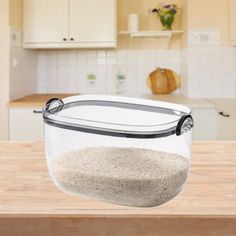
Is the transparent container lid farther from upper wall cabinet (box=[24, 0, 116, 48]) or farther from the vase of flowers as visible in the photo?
the vase of flowers

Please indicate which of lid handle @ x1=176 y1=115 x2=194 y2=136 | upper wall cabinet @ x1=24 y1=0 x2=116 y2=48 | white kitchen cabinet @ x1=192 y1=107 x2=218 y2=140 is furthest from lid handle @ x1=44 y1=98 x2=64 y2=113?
upper wall cabinet @ x1=24 y1=0 x2=116 y2=48

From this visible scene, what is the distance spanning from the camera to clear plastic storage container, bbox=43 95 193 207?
64 centimetres

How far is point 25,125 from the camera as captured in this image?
3195 millimetres

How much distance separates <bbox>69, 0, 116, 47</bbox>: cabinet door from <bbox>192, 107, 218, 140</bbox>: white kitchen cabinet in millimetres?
1054

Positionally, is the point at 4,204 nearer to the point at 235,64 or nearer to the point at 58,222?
the point at 58,222

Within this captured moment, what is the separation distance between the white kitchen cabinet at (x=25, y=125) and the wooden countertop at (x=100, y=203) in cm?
217

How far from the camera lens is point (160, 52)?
3.91 meters

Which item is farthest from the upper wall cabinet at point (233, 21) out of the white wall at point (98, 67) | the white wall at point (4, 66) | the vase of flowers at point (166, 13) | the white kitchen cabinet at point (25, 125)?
the white wall at point (4, 66)

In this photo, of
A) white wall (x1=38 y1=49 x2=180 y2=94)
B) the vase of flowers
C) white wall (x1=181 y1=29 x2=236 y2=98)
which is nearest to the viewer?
white wall (x1=181 y1=29 x2=236 y2=98)

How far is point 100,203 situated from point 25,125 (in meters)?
2.62

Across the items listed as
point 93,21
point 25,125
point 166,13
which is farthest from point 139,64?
point 25,125

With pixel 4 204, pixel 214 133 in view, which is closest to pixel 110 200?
pixel 4 204

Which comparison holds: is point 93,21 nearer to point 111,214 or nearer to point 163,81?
point 163,81

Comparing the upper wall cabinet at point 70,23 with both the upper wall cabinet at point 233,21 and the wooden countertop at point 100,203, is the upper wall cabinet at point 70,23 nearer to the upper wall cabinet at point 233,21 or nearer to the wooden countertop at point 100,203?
the upper wall cabinet at point 233,21
